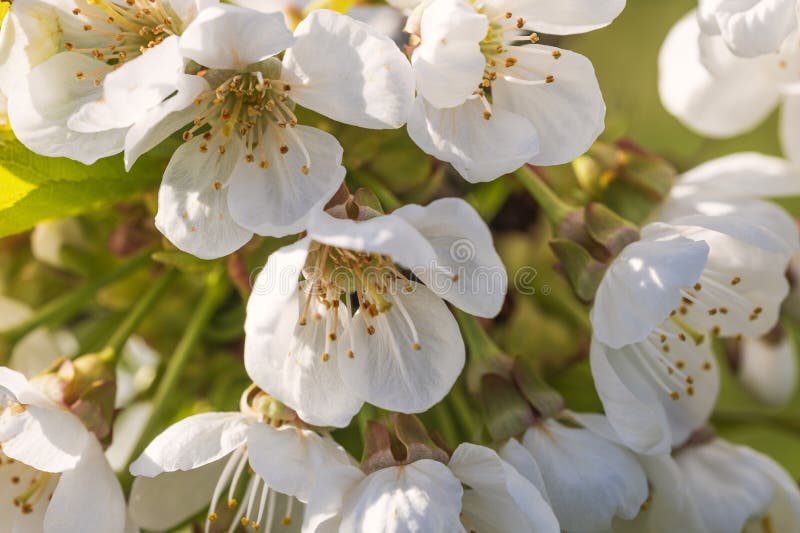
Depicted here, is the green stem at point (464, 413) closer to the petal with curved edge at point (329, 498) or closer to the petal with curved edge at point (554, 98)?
the petal with curved edge at point (329, 498)

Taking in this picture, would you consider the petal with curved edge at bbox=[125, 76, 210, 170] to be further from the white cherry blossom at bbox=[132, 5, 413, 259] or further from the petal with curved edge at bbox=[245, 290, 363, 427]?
the petal with curved edge at bbox=[245, 290, 363, 427]

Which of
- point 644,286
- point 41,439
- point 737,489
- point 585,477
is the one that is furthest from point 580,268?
point 41,439

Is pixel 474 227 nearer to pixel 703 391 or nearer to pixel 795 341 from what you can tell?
pixel 703 391

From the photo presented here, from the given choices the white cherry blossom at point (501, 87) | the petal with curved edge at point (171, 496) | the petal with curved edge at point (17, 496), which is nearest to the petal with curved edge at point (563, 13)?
the white cherry blossom at point (501, 87)

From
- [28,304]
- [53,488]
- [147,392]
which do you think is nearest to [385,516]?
[53,488]

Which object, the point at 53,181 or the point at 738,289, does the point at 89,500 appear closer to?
the point at 53,181
